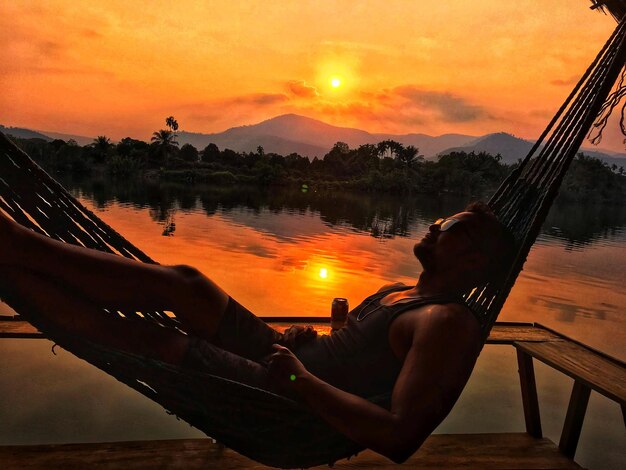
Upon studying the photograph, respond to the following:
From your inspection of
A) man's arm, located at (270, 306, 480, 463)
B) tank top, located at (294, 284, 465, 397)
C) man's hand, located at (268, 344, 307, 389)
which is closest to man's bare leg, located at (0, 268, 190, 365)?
man's hand, located at (268, 344, 307, 389)

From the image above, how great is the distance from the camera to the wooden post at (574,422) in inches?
101

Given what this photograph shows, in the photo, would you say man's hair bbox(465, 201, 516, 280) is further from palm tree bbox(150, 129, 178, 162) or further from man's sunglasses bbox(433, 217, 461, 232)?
palm tree bbox(150, 129, 178, 162)

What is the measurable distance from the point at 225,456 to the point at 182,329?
723 millimetres

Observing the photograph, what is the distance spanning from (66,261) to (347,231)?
57.0ft

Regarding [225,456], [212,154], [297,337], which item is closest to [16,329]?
[225,456]

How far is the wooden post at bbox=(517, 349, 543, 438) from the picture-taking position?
2750 millimetres

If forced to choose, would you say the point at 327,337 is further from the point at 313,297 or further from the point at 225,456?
the point at 313,297

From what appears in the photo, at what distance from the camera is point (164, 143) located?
62062 mm

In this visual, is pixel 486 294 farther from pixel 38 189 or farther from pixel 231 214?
pixel 231 214

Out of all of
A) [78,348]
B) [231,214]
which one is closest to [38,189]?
[78,348]

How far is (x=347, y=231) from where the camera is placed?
18781 millimetres

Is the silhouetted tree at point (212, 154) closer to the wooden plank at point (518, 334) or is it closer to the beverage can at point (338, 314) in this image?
the wooden plank at point (518, 334)

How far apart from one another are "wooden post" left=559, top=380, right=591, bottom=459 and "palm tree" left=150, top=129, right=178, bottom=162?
6006 cm

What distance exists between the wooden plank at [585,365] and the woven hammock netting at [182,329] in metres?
0.72
